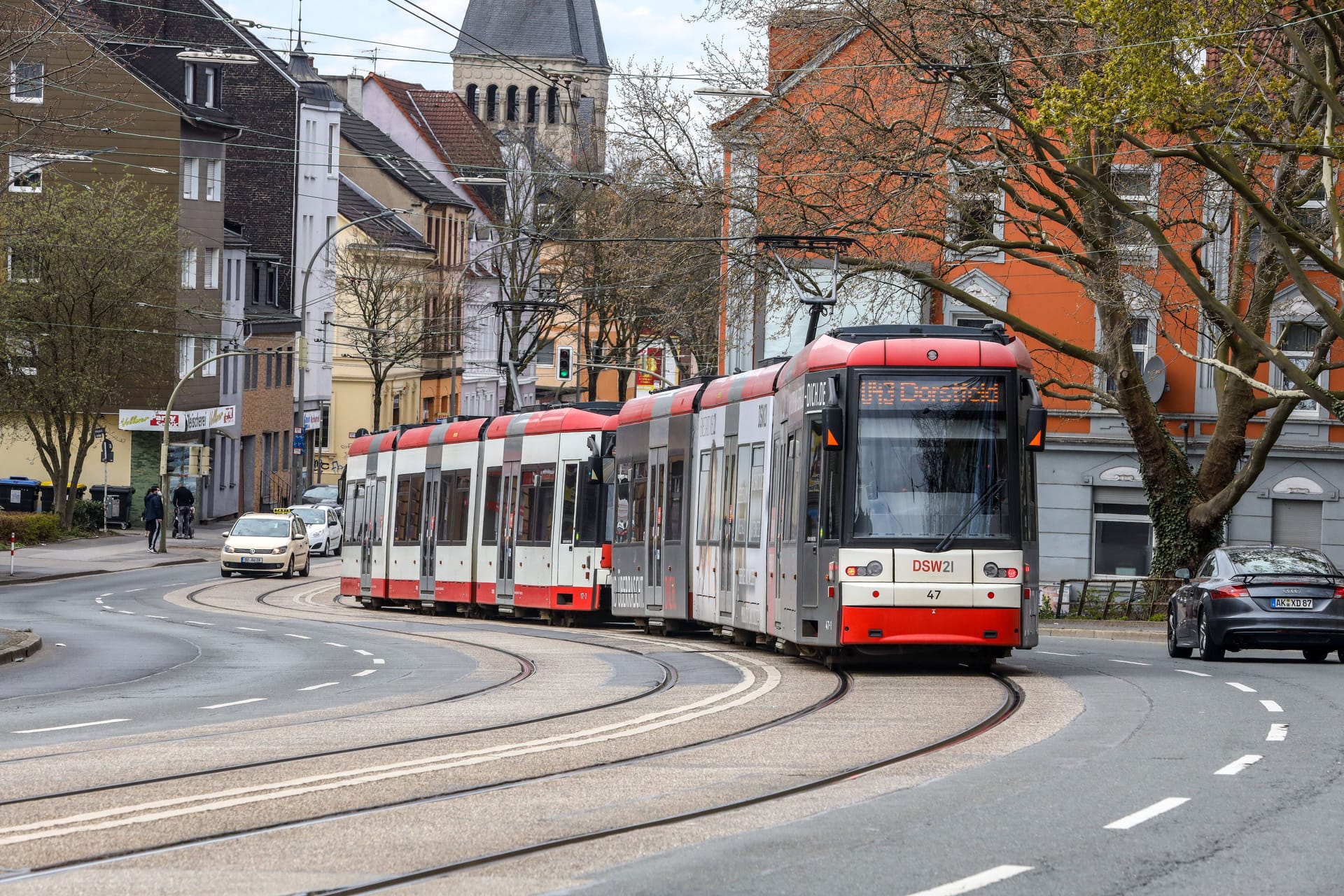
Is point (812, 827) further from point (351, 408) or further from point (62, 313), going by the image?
point (351, 408)

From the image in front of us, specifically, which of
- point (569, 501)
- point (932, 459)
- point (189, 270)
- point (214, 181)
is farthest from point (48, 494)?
point (932, 459)

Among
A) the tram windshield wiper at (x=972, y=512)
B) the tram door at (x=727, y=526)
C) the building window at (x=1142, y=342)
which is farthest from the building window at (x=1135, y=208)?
the tram windshield wiper at (x=972, y=512)

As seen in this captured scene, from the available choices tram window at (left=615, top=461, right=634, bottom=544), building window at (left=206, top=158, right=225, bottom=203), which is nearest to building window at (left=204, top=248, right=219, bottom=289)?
building window at (left=206, top=158, right=225, bottom=203)

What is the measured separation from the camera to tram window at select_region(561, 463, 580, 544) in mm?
31641

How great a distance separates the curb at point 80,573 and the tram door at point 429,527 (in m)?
11.3

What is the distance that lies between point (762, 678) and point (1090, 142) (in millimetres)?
14117

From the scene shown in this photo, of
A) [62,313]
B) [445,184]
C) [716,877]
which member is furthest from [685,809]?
[445,184]

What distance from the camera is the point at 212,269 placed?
7575 cm

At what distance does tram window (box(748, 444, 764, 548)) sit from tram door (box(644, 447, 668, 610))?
172 inches

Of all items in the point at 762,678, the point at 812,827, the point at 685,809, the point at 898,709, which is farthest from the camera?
the point at 762,678

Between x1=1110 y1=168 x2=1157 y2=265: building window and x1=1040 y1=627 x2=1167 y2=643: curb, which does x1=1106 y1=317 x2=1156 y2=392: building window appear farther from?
x1=1040 y1=627 x2=1167 y2=643: curb

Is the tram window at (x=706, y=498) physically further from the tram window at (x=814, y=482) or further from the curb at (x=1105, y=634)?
the curb at (x=1105, y=634)

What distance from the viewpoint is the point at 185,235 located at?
7081cm

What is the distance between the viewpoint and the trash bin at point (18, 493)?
213 feet
